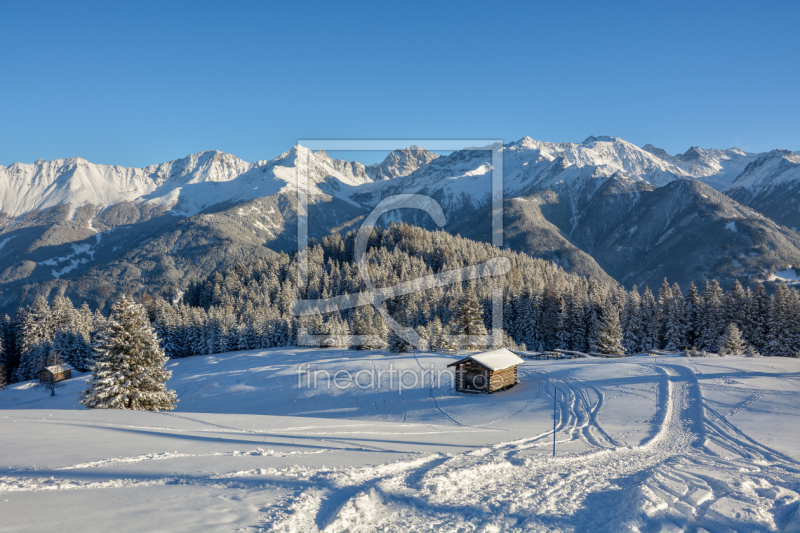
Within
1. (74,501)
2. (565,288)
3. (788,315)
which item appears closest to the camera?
(74,501)

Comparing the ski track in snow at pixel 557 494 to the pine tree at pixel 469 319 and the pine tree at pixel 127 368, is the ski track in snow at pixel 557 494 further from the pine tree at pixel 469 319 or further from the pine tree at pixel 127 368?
the pine tree at pixel 469 319

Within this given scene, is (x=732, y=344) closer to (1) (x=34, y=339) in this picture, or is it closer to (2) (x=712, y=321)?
(2) (x=712, y=321)

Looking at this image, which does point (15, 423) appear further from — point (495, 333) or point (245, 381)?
point (495, 333)

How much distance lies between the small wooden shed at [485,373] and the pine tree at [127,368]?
64.4 ft

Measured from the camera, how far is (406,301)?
290 ft

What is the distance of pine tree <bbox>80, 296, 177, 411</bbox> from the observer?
2273 centimetres

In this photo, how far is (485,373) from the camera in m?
29.4

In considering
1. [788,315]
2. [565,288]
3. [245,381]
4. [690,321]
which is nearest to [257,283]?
[245,381]

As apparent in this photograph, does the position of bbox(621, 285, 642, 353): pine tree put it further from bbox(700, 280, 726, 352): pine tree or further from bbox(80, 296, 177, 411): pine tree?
bbox(80, 296, 177, 411): pine tree

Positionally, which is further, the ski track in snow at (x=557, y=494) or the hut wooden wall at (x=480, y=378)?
the hut wooden wall at (x=480, y=378)

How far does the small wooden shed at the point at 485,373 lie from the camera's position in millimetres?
29141

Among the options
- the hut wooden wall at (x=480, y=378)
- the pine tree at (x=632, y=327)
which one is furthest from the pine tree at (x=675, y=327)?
the hut wooden wall at (x=480, y=378)

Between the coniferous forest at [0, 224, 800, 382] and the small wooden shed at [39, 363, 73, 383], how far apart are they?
5.53 m

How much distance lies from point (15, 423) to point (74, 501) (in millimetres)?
11208
